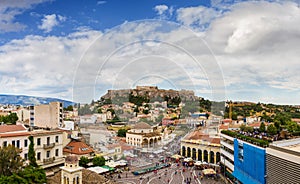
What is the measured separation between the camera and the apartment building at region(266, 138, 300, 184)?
805cm

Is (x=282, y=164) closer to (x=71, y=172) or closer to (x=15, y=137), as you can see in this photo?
(x=71, y=172)

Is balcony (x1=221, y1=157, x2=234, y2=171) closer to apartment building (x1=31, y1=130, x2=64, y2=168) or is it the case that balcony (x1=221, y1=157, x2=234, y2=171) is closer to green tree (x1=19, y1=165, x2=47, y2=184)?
apartment building (x1=31, y1=130, x2=64, y2=168)

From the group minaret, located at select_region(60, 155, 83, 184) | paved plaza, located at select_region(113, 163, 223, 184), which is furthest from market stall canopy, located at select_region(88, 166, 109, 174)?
minaret, located at select_region(60, 155, 83, 184)

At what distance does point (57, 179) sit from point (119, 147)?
30.2 feet

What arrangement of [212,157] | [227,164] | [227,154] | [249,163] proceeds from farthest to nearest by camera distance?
[212,157]
[227,154]
[227,164]
[249,163]

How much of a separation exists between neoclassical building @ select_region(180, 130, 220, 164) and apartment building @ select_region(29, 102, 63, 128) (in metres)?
10.9

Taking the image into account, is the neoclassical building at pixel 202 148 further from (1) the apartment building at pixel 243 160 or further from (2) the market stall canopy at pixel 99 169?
(2) the market stall canopy at pixel 99 169

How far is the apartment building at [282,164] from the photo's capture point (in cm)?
805

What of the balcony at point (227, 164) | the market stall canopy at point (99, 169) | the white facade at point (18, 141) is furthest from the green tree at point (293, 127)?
the white facade at point (18, 141)

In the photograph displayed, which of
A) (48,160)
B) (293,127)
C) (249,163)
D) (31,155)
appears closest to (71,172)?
(31,155)

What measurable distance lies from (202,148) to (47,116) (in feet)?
43.3

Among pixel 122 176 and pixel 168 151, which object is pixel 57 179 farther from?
pixel 168 151

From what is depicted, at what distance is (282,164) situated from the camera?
8.74 metres

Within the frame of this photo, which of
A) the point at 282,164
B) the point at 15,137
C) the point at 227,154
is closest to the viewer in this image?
the point at 282,164
